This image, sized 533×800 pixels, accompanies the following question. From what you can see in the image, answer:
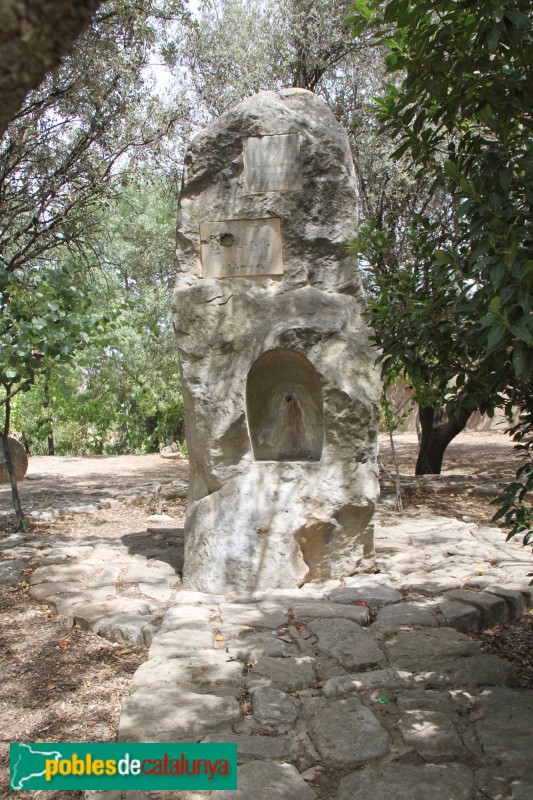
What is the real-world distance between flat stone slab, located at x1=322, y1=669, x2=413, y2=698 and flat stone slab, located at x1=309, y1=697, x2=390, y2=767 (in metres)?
0.11

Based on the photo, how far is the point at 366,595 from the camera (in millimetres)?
4500

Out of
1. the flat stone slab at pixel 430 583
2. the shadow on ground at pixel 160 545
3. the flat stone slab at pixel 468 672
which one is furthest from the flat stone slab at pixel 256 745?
the shadow on ground at pixel 160 545

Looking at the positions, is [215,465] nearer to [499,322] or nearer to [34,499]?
[499,322]

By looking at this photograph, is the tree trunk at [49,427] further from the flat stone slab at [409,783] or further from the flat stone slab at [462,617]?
the flat stone slab at [409,783]

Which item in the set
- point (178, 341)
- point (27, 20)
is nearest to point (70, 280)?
point (178, 341)

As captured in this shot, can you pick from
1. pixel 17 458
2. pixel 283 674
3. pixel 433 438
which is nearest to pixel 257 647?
pixel 283 674

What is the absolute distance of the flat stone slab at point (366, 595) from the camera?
4.43 meters

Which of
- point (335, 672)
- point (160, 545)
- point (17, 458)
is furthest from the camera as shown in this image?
point (17, 458)

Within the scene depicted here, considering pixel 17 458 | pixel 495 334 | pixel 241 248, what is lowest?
pixel 17 458

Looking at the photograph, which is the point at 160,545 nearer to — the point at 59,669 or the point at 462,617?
the point at 59,669

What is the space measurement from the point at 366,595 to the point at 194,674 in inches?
61.3

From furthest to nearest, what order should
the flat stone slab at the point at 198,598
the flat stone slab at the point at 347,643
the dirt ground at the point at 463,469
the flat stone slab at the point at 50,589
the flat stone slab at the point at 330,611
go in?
the dirt ground at the point at 463,469, the flat stone slab at the point at 50,589, the flat stone slab at the point at 198,598, the flat stone slab at the point at 330,611, the flat stone slab at the point at 347,643

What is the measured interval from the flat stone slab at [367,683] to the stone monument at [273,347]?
1350 millimetres

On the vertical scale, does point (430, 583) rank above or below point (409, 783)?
above
